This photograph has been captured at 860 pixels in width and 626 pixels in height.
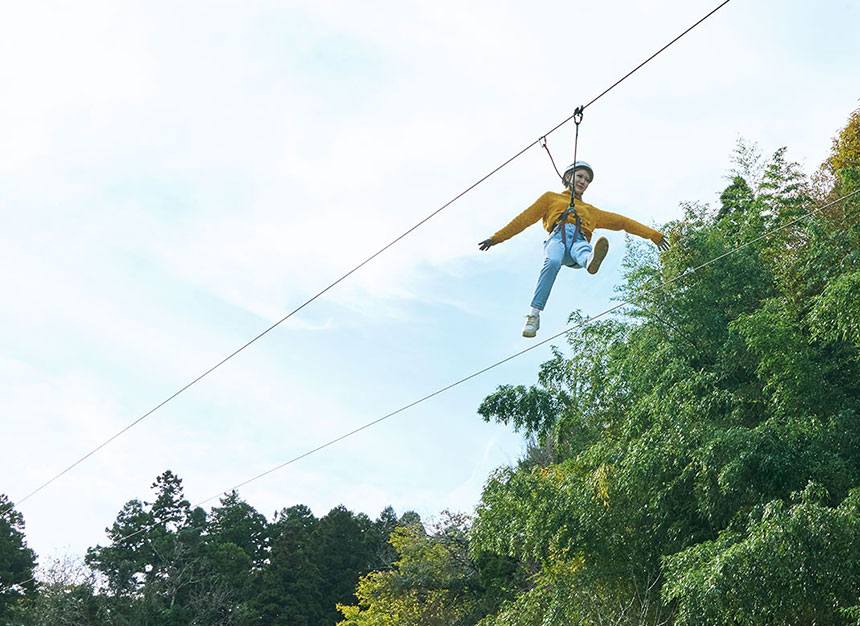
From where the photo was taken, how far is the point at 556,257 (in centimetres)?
629

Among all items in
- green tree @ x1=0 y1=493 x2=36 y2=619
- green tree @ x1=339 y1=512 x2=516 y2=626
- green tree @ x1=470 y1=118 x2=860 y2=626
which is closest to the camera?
green tree @ x1=470 y1=118 x2=860 y2=626

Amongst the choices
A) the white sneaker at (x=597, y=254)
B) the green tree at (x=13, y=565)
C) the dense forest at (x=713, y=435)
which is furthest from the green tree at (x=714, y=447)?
the green tree at (x=13, y=565)

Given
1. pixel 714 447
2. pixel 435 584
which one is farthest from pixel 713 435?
pixel 435 584

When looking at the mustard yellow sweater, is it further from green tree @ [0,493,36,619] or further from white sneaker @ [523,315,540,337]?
green tree @ [0,493,36,619]

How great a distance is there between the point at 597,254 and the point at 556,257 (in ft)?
1.27

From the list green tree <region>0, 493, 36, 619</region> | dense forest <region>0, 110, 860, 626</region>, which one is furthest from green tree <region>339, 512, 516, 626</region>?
green tree <region>0, 493, 36, 619</region>

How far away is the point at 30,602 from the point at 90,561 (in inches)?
88.3

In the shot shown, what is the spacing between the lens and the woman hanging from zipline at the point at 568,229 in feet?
20.6

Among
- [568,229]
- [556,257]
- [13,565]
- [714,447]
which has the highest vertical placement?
[13,565]

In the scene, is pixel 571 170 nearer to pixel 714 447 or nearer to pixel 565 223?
pixel 565 223

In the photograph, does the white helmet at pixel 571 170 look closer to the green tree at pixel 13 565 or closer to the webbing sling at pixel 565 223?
the webbing sling at pixel 565 223

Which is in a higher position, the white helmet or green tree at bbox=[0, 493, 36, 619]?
green tree at bbox=[0, 493, 36, 619]

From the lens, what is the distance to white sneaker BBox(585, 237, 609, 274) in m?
6.45

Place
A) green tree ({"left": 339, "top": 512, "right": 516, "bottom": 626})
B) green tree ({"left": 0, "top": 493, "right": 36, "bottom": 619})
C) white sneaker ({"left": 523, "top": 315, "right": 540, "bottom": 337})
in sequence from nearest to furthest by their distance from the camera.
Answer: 1. white sneaker ({"left": 523, "top": 315, "right": 540, "bottom": 337})
2. green tree ({"left": 339, "top": 512, "right": 516, "bottom": 626})
3. green tree ({"left": 0, "top": 493, "right": 36, "bottom": 619})
